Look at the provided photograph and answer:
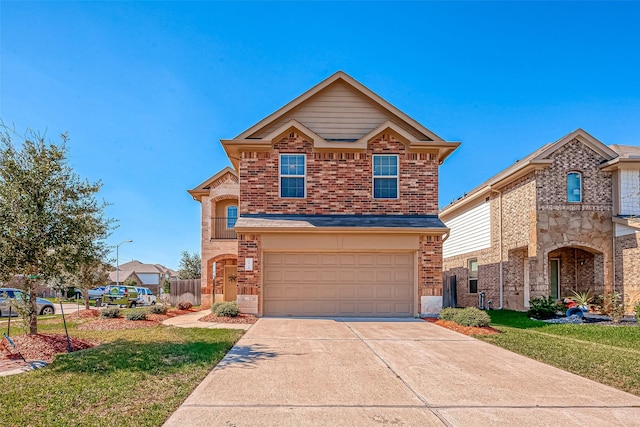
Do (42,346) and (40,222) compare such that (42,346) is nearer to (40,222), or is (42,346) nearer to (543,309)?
(40,222)

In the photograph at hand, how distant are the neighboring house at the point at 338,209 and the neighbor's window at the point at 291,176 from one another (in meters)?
0.04

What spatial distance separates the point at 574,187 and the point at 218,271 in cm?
1643

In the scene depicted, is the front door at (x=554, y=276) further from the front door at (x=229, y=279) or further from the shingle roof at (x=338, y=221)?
the front door at (x=229, y=279)

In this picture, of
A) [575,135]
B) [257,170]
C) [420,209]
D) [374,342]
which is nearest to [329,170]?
[257,170]

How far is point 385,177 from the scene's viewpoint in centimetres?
1496

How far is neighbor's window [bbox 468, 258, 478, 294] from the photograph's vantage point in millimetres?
22281

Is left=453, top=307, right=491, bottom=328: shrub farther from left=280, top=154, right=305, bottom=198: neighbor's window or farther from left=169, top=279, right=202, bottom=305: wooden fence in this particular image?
left=169, top=279, right=202, bottom=305: wooden fence

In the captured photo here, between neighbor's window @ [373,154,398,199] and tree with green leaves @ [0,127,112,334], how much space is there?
30.4 ft

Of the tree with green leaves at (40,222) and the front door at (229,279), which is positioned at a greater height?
the tree with green leaves at (40,222)

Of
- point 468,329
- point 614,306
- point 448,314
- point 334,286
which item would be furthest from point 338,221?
point 614,306

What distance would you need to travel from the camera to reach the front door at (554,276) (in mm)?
18875

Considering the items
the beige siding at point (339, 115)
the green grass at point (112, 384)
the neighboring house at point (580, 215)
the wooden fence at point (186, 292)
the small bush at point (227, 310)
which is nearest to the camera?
the green grass at point (112, 384)

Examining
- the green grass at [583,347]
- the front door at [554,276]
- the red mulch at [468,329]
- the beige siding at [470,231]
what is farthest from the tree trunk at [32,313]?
the front door at [554,276]

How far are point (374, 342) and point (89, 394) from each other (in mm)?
5908
